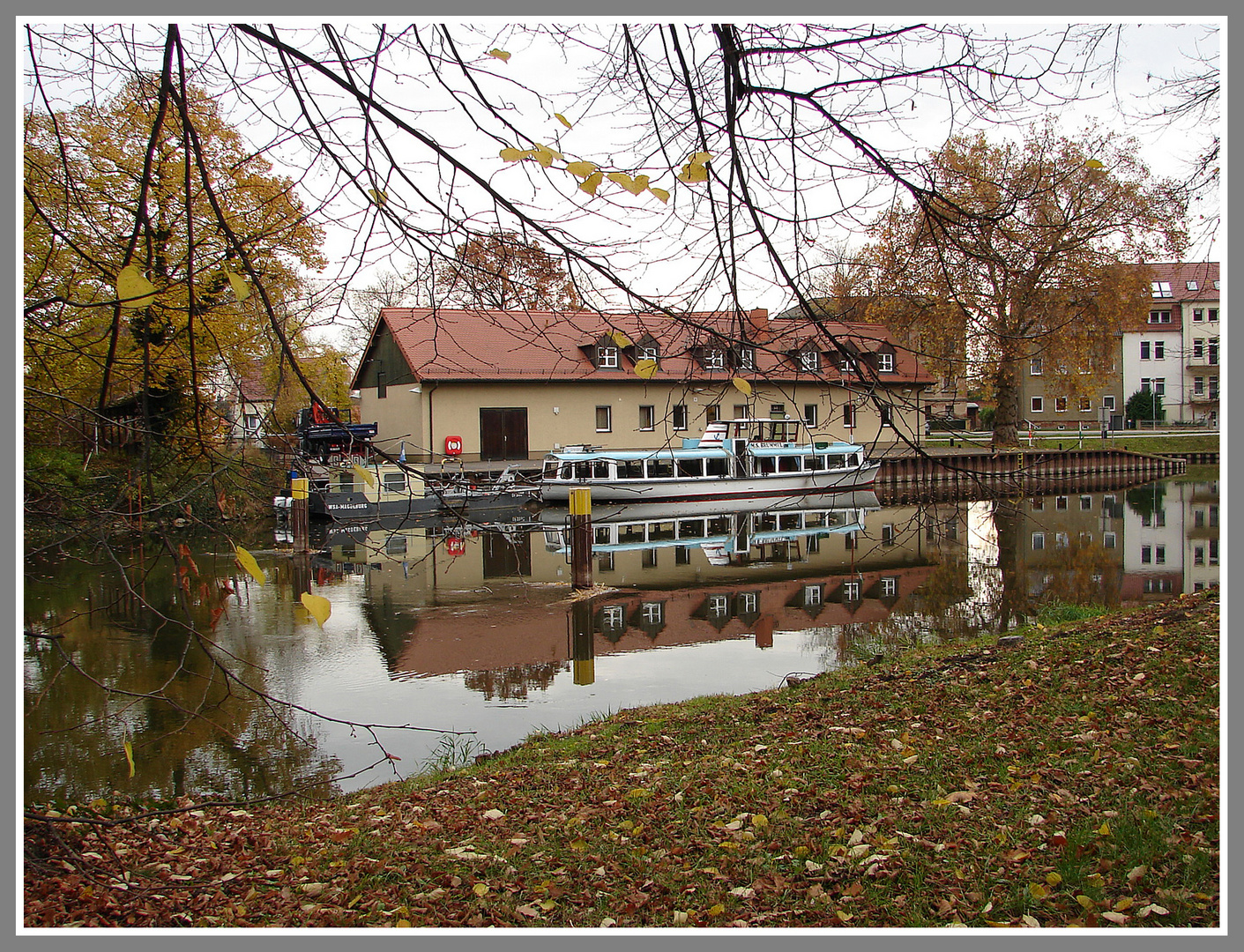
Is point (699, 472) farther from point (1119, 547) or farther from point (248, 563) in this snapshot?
point (248, 563)

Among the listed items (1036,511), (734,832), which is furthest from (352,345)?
(1036,511)

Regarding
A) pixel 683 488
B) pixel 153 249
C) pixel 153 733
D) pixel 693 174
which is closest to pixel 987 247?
pixel 693 174

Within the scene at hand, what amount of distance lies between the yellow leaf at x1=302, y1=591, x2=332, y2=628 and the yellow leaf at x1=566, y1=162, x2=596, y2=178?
145cm

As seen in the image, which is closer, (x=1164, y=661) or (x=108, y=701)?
(x=1164, y=661)

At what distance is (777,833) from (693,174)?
3.01 meters

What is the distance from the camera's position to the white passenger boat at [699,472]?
2800cm

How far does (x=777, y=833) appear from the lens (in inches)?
161

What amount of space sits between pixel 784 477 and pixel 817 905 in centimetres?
2698

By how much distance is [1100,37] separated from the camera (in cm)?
355

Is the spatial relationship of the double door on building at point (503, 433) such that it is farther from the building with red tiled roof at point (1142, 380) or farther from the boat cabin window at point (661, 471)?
the building with red tiled roof at point (1142, 380)

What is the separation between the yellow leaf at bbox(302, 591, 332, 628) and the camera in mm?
2373

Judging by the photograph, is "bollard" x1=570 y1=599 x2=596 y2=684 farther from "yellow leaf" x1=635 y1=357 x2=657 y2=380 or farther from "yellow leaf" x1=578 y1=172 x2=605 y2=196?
"yellow leaf" x1=578 y1=172 x2=605 y2=196

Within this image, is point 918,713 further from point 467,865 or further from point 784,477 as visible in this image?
point 784,477

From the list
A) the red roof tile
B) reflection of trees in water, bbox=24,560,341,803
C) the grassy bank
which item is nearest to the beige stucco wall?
reflection of trees in water, bbox=24,560,341,803
